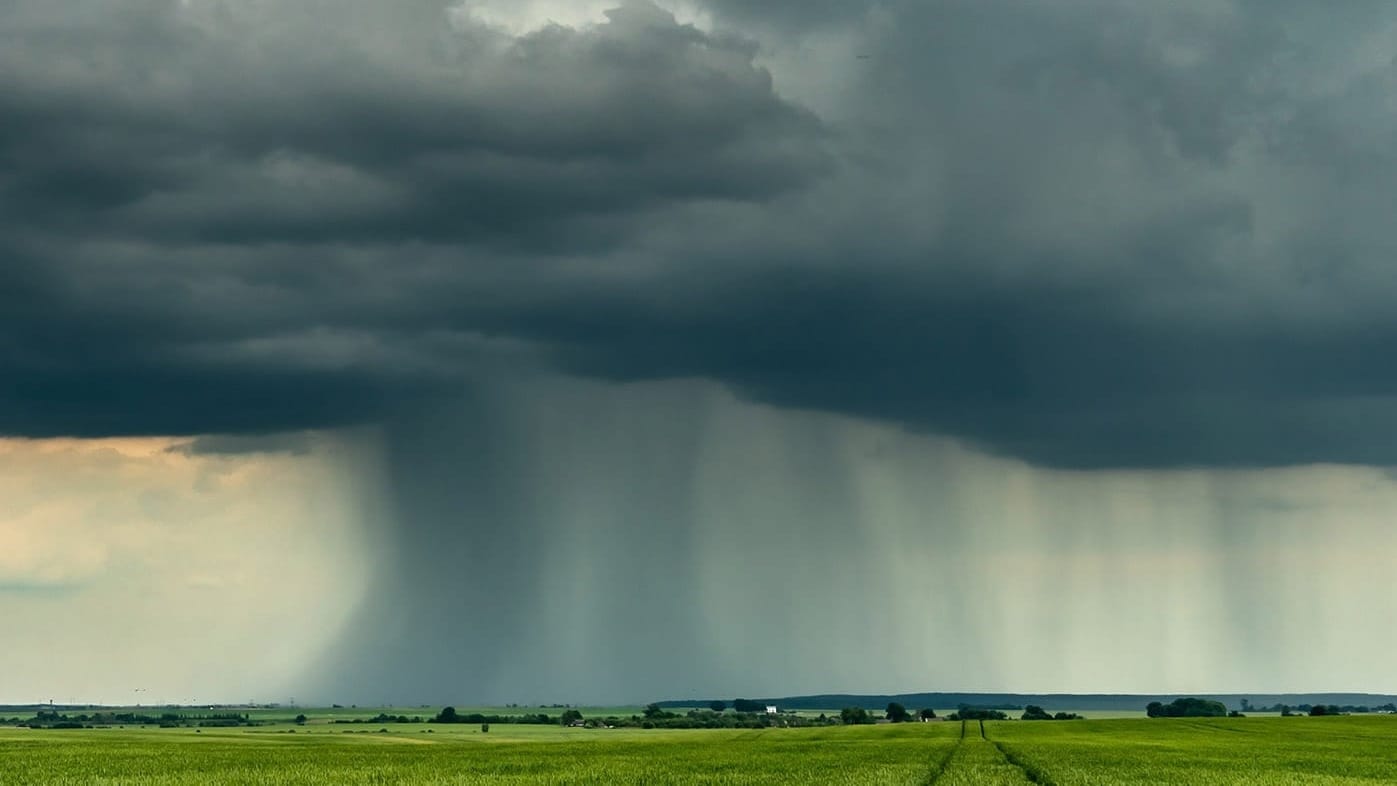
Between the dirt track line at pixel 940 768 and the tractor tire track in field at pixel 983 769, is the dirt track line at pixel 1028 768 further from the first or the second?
the dirt track line at pixel 940 768

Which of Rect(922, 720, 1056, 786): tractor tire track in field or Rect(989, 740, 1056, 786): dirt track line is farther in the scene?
Rect(989, 740, 1056, 786): dirt track line

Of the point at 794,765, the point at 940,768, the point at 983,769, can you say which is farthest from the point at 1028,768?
the point at 794,765

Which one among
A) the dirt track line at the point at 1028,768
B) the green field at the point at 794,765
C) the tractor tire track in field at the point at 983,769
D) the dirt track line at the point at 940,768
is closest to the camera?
the tractor tire track in field at the point at 983,769

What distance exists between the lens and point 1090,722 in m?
168

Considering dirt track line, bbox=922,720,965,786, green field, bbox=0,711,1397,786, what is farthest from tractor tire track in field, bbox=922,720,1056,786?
green field, bbox=0,711,1397,786

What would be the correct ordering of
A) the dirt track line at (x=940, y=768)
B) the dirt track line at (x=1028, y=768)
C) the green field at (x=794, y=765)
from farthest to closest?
the green field at (x=794, y=765) < the dirt track line at (x=1028, y=768) < the dirt track line at (x=940, y=768)

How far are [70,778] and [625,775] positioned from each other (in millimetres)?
25162

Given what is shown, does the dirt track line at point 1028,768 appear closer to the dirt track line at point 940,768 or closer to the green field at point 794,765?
the green field at point 794,765

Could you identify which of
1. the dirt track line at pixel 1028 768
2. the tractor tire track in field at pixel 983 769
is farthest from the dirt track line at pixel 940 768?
the dirt track line at pixel 1028 768

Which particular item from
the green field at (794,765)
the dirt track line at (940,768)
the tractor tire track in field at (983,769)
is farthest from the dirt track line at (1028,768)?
the dirt track line at (940,768)

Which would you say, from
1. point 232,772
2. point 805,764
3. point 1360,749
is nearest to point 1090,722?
point 1360,749

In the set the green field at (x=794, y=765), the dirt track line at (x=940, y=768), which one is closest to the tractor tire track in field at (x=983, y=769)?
the dirt track line at (x=940, y=768)

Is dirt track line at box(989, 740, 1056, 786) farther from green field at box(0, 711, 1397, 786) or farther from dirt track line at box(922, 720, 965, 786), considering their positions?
dirt track line at box(922, 720, 965, 786)

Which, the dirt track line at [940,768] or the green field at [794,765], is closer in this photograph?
the dirt track line at [940,768]
